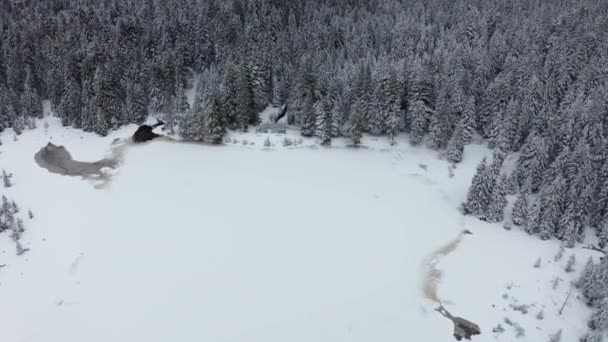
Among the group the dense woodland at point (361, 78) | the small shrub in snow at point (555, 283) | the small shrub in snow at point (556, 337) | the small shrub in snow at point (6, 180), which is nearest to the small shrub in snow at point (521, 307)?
the small shrub in snow at point (556, 337)

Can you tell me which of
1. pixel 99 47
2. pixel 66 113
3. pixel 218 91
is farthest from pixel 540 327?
pixel 99 47

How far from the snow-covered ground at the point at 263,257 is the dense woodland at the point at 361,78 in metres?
5.91

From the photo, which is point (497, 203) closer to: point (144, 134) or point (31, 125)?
point (144, 134)

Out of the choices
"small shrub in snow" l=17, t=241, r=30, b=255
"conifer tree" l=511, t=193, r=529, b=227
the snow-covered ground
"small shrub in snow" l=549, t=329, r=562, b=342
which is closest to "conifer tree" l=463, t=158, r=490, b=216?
the snow-covered ground

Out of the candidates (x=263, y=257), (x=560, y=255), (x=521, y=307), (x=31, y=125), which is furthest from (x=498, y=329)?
(x=31, y=125)

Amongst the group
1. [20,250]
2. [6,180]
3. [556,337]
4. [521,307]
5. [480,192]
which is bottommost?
[521,307]

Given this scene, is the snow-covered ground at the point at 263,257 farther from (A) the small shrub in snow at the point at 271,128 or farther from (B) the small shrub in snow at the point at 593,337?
(A) the small shrub in snow at the point at 271,128

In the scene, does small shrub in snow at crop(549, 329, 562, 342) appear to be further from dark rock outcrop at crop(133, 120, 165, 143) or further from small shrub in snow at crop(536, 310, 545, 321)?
dark rock outcrop at crop(133, 120, 165, 143)

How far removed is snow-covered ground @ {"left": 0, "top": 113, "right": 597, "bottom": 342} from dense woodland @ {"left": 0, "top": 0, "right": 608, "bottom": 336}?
5.91 m

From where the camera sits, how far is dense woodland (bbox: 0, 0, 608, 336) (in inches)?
1940

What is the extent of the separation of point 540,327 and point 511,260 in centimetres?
767

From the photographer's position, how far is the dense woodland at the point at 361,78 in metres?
49.3

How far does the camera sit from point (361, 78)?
6275 centimetres

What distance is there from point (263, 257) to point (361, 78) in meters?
33.1
